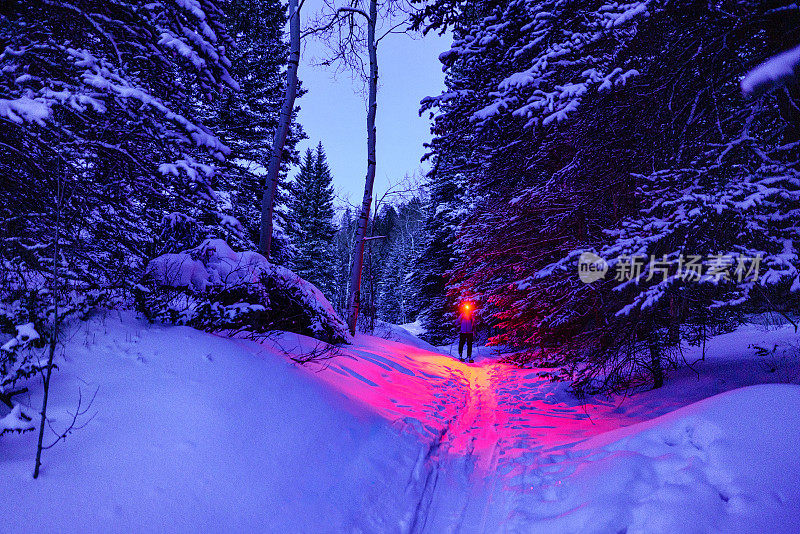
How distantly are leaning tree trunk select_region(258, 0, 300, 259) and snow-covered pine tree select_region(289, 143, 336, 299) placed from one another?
16.2 metres

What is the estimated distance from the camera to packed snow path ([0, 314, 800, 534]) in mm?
2053

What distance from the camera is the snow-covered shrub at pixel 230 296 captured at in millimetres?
4129

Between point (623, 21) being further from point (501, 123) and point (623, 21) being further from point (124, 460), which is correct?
point (124, 460)

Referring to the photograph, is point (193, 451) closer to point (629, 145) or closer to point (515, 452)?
point (515, 452)

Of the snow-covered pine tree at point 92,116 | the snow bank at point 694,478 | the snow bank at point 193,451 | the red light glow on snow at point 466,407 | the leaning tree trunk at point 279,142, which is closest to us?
the snow bank at point 193,451

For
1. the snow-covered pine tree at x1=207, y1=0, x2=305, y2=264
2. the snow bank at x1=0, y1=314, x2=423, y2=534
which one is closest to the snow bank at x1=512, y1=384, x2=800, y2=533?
the snow bank at x1=0, y1=314, x2=423, y2=534

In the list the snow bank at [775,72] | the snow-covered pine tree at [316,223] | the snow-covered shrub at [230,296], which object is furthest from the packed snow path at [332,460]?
the snow-covered pine tree at [316,223]

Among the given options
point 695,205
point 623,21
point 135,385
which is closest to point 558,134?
point 623,21

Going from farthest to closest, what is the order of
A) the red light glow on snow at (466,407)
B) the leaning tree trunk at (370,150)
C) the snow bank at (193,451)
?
the leaning tree trunk at (370,150) < the red light glow on snow at (466,407) < the snow bank at (193,451)

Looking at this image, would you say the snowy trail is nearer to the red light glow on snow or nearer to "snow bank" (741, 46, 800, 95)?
the red light glow on snow

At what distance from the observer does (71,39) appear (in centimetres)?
407

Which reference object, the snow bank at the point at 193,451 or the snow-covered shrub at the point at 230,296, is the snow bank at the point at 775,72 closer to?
the snow bank at the point at 193,451

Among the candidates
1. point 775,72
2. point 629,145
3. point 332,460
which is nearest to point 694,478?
point 332,460

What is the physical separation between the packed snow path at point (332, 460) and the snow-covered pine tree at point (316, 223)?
800 inches
